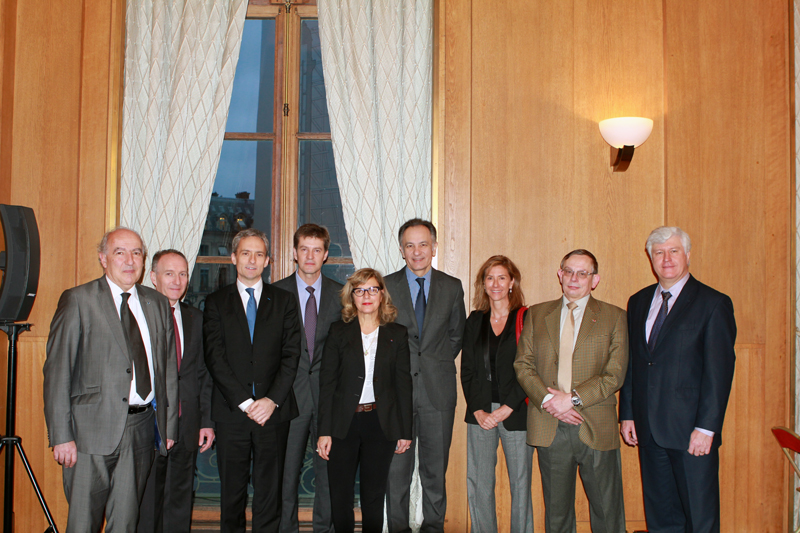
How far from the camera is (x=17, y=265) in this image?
302cm

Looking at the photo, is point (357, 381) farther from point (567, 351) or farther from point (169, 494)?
point (169, 494)

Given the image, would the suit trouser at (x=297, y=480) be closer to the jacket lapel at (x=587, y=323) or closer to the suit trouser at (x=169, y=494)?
the suit trouser at (x=169, y=494)

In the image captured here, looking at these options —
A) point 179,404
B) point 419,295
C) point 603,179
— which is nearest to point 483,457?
point 419,295

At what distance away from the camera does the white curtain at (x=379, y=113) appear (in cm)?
382

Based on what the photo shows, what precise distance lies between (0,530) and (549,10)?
495 centimetres

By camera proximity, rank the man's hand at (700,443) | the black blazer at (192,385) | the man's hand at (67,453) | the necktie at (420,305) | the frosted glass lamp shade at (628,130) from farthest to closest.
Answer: the frosted glass lamp shade at (628,130) → the necktie at (420,305) → the black blazer at (192,385) → the man's hand at (700,443) → the man's hand at (67,453)

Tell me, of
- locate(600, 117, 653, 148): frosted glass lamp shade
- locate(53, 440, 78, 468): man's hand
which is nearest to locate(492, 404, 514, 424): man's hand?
locate(600, 117, 653, 148): frosted glass lamp shade

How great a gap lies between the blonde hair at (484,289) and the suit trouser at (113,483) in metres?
1.95

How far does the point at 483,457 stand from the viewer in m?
3.18

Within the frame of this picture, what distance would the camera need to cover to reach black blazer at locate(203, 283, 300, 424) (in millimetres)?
2955

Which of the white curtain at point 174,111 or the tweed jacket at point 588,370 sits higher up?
the white curtain at point 174,111

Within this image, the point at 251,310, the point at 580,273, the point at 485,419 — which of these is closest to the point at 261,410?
the point at 251,310

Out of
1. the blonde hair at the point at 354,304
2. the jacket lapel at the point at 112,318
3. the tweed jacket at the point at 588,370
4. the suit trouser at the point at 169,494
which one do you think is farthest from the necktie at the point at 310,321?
the tweed jacket at the point at 588,370

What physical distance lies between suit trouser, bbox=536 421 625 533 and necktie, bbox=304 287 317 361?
1.44 m
